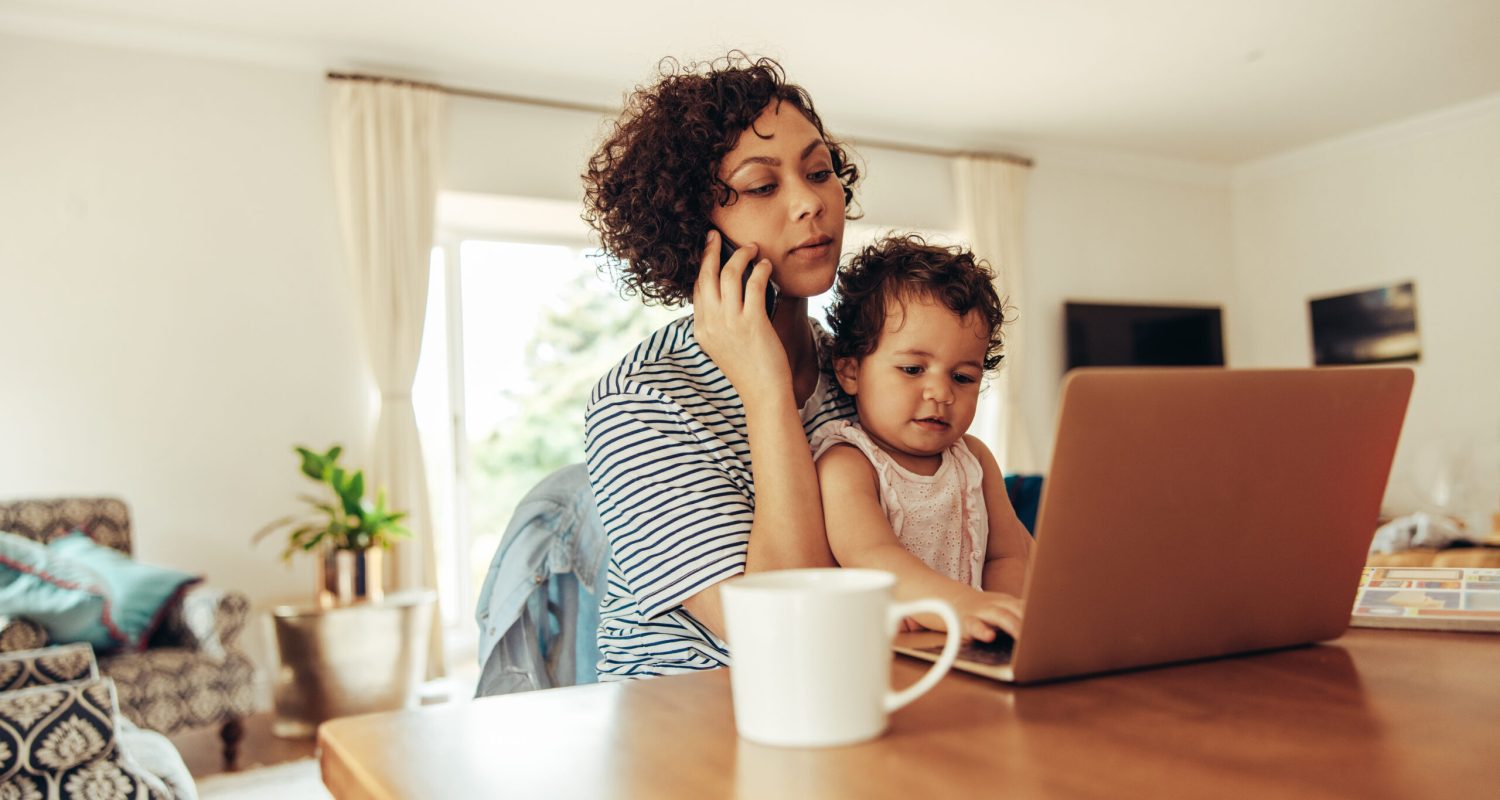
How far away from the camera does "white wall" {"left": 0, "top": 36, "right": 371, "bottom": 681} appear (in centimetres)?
414

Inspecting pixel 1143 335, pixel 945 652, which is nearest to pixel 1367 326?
pixel 1143 335

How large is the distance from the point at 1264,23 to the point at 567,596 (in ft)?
15.1

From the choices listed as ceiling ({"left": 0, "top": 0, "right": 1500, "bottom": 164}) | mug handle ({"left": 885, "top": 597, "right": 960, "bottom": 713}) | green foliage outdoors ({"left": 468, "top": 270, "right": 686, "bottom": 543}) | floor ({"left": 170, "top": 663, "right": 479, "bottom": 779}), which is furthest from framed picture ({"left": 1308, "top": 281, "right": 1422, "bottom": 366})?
mug handle ({"left": 885, "top": 597, "right": 960, "bottom": 713})

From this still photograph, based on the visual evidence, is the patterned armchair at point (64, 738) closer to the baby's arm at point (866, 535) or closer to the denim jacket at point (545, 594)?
the denim jacket at point (545, 594)

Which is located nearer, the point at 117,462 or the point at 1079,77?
the point at 117,462

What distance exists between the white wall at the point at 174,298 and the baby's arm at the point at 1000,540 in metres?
3.87

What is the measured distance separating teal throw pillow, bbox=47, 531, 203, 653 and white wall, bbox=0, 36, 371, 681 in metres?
0.61

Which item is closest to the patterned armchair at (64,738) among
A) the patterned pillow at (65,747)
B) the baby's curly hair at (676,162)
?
the patterned pillow at (65,747)

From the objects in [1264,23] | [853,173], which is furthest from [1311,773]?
[1264,23]

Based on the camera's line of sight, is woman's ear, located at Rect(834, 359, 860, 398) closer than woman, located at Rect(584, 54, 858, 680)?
No

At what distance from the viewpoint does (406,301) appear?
4734 millimetres

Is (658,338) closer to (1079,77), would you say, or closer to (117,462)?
(117,462)

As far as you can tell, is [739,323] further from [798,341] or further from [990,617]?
[990,617]

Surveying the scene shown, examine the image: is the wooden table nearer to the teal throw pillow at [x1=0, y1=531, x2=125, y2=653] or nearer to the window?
the teal throw pillow at [x1=0, y1=531, x2=125, y2=653]
